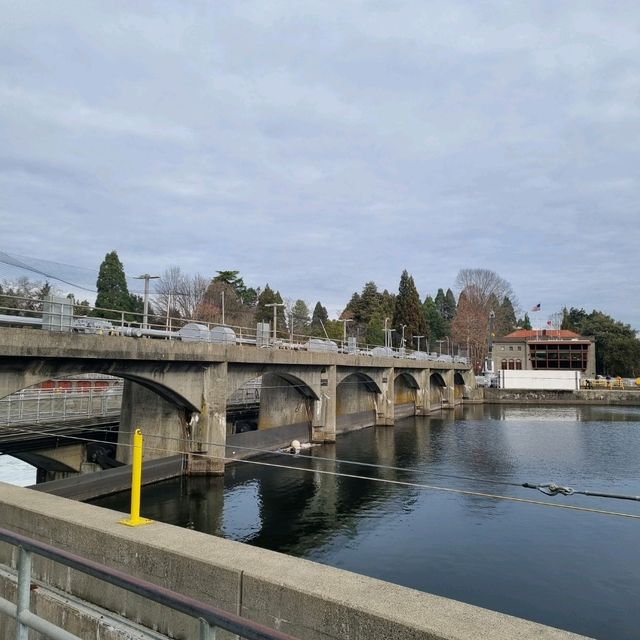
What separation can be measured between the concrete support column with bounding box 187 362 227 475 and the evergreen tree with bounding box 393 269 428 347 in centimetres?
8038

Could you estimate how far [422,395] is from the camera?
61812 millimetres

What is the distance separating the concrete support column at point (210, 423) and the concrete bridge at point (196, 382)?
0.15 ft

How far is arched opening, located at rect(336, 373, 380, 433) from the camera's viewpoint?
153 feet

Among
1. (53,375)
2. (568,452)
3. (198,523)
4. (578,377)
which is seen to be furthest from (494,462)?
(578,377)

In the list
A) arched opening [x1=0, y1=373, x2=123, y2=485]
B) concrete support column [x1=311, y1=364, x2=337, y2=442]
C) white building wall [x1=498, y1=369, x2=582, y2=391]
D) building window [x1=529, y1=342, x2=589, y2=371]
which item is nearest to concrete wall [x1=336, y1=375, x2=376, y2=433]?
concrete support column [x1=311, y1=364, x2=337, y2=442]

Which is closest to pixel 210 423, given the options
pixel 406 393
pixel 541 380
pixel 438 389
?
pixel 406 393

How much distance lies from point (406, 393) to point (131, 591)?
212 ft

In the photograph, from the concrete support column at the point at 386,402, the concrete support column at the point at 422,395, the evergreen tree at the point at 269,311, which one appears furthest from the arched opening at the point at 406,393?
the evergreen tree at the point at 269,311

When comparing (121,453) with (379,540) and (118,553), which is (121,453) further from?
(118,553)

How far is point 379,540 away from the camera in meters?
17.1

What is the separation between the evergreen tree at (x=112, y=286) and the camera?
244 ft

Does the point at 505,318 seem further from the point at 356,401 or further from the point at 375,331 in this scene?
the point at 356,401

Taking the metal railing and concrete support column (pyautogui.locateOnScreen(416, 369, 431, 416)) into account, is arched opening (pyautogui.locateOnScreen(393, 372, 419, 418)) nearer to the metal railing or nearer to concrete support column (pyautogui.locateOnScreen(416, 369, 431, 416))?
concrete support column (pyautogui.locateOnScreen(416, 369, 431, 416))

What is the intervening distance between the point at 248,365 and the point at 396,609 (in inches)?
942
